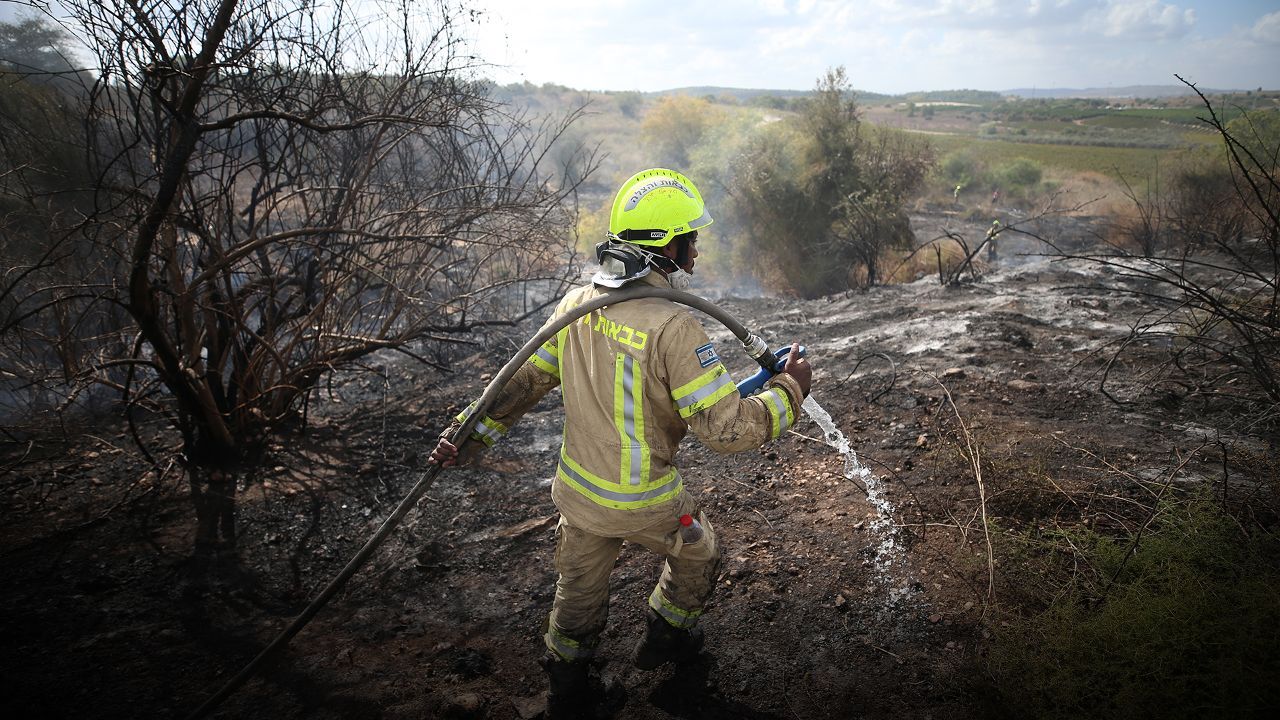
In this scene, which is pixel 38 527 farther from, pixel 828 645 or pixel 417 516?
pixel 828 645

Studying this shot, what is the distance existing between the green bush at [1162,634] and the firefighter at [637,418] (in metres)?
1.24

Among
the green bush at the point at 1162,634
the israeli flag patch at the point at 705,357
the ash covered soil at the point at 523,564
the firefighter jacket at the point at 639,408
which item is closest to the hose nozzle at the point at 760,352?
the firefighter jacket at the point at 639,408

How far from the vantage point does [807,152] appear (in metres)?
16.3

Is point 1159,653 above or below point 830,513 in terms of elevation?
above

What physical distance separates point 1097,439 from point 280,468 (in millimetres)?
5648

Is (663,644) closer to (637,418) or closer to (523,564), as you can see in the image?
(637,418)

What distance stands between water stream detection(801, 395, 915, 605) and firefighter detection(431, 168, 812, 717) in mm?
1030

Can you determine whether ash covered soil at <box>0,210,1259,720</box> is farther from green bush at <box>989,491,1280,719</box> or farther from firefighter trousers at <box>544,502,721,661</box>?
firefighter trousers at <box>544,502,721,661</box>

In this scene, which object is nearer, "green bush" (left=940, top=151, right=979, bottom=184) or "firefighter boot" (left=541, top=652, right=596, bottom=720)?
"firefighter boot" (left=541, top=652, right=596, bottom=720)

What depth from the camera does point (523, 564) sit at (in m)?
3.49

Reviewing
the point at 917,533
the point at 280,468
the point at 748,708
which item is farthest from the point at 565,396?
the point at 280,468

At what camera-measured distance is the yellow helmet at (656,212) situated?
2178 mm

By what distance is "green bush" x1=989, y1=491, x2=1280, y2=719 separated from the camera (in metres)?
1.79

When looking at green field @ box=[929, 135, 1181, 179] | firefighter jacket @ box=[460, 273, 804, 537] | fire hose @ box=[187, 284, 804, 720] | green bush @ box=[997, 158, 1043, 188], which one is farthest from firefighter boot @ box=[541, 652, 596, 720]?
green bush @ box=[997, 158, 1043, 188]
